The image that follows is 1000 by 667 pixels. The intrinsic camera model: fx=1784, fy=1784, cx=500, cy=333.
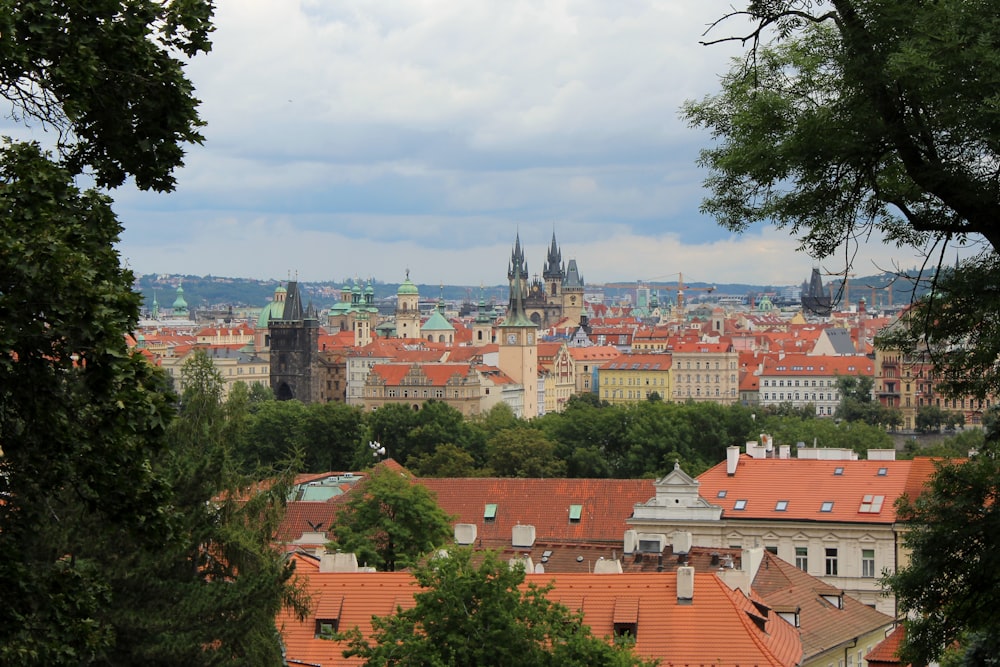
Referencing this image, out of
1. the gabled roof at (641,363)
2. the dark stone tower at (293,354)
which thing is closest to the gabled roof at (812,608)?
the dark stone tower at (293,354)

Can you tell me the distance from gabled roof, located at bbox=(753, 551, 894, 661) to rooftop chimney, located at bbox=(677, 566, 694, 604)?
14.4 feet

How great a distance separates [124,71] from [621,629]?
17738 millimetres

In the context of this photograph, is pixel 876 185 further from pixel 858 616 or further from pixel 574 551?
pixel 574 551

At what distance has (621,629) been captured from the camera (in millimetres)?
26922

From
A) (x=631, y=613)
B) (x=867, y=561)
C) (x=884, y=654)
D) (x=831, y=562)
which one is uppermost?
(x=631, y=613)

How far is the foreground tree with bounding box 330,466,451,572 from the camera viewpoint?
138 ft

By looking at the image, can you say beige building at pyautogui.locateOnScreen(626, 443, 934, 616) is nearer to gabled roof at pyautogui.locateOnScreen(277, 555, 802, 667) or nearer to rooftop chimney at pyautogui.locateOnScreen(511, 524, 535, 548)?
rooftop chimney at pyautogui.locateOnScreen(511, 524, 535, 548)

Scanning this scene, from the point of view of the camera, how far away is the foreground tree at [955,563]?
11180 millimetres

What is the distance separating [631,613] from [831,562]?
2293cm

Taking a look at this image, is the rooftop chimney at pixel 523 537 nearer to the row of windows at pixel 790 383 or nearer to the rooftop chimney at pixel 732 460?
the rooftop chimney at pixel 732 460

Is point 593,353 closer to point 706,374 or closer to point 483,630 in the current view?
point 706,374

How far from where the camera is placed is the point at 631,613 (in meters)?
27.0

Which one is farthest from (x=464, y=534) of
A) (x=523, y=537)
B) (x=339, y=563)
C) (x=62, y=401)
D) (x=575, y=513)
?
→ (x=62, y=401)

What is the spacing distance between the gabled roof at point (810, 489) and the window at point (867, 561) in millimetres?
845
